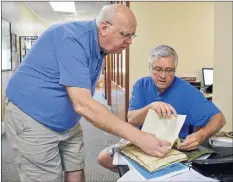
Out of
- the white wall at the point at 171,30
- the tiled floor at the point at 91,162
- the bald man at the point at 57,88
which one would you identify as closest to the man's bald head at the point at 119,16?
the bald man at the point at 57,88

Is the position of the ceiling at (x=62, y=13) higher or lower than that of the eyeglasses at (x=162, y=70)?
higher

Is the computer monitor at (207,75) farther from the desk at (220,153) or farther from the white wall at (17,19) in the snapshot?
the white wall at (17,19)

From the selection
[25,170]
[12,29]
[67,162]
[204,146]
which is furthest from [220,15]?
[12,29]

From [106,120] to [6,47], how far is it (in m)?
3.87

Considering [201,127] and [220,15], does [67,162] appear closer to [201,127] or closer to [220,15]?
[201,127]

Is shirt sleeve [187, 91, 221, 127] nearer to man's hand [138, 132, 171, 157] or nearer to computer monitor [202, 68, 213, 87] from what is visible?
man's hand [138, 132, 171, 157]

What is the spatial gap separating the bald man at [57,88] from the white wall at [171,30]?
1.94m

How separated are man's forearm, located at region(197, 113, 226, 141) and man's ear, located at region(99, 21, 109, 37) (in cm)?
66

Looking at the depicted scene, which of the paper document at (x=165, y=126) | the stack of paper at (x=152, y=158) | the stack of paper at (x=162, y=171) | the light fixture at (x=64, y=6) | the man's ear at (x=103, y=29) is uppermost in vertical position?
the light fixture at (x=64, y=6)

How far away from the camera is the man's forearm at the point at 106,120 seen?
106cm

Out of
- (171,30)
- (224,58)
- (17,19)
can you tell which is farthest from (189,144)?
(17,19)

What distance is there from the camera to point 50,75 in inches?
49.3

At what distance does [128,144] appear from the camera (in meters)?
1.19

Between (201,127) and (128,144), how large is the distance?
50 cm
